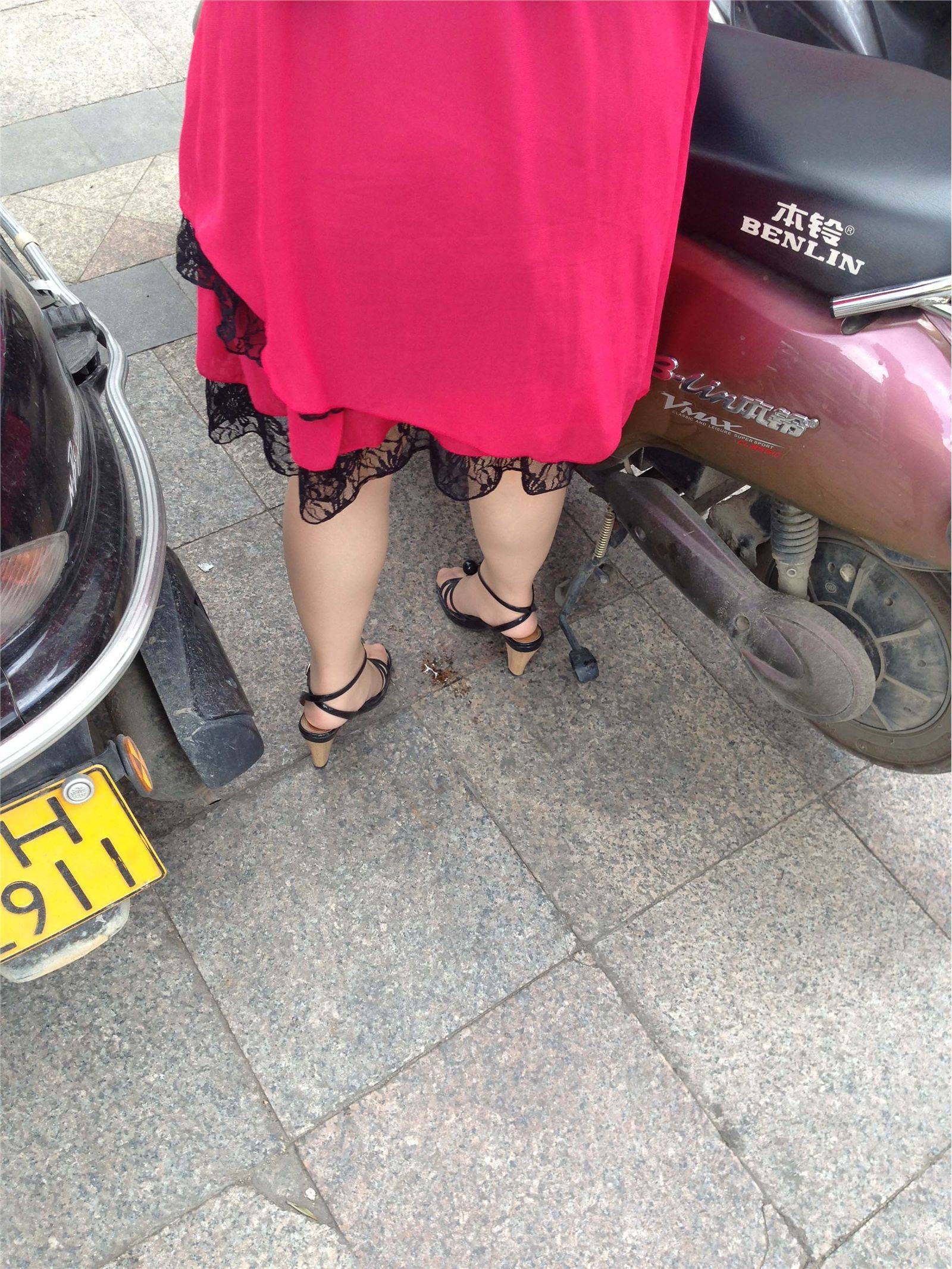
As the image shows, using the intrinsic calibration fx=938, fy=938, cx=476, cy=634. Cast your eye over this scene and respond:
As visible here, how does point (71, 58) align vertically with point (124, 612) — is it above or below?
above

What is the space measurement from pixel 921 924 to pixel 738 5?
1964 millimetres

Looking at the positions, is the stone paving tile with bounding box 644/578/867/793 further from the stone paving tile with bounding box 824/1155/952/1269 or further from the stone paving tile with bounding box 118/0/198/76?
the stone paving tile with bounding box 118/0/198/76

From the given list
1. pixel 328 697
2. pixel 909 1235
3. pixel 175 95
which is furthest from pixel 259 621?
pixel 175 95

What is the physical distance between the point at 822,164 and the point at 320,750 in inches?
56.4

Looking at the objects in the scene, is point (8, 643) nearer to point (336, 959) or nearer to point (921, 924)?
point (336, 959)

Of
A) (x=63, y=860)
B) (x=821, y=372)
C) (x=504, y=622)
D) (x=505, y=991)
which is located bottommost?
(x=505, y=991)

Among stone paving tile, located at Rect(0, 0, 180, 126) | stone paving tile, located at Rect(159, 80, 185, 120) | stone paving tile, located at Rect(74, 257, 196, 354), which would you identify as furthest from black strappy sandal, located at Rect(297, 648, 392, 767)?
stone paving tile, located at Rect(0, 0, 180, 126)

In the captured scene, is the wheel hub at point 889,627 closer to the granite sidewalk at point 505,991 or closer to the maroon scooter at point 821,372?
the maroon scooter at point 821,372

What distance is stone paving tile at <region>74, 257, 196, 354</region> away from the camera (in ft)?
9.59

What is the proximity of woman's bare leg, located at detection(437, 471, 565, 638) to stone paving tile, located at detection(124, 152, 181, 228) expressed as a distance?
192cm

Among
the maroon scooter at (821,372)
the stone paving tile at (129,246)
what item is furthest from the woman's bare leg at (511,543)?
the stone paving tile at (129,246)

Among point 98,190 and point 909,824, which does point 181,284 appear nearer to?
point 98,190

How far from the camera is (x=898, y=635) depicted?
1845mm

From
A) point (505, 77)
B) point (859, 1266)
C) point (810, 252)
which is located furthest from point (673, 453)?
point (859, 1266)
